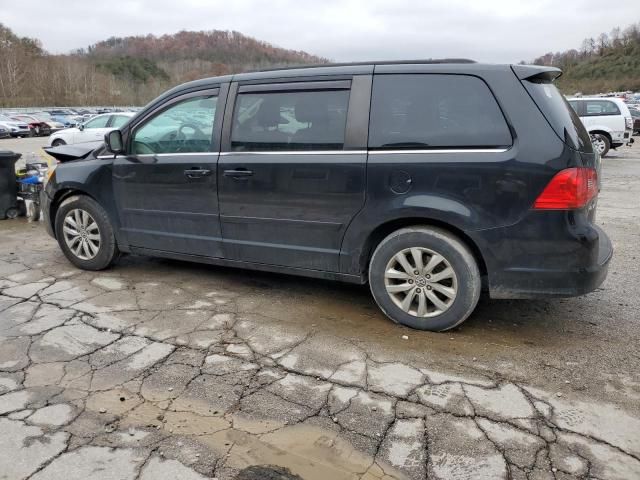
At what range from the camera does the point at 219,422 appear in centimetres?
262

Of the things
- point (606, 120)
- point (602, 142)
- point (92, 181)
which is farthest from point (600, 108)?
point (92, 181)

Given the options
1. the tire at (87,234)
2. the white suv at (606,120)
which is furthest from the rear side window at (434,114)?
the white suv at (606,120)

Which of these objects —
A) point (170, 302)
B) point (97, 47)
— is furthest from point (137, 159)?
point (97, 47)

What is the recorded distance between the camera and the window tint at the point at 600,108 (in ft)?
49.8

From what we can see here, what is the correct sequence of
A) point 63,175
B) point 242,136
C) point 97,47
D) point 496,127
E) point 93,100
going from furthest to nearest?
point 97,47 → point 93,100 → point 63,175 → point 242,136 → point 496,127

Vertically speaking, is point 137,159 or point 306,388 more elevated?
point 137,159

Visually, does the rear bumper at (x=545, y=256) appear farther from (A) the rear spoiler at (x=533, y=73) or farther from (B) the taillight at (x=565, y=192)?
(A) the rear spoiler at (x=533, y=73)

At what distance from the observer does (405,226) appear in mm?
3570

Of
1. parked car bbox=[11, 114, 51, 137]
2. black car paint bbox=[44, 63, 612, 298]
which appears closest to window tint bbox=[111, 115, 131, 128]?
black car paint bbox=[44, 63, 612, 298]

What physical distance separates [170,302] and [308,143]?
1.74 m

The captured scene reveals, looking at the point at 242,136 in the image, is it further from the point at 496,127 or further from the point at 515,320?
the point at 515,320

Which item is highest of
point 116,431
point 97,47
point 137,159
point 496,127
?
point 97,47

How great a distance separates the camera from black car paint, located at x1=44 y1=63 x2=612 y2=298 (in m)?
3.18

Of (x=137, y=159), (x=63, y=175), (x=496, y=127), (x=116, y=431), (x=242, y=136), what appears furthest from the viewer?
(x=63, y=175)
